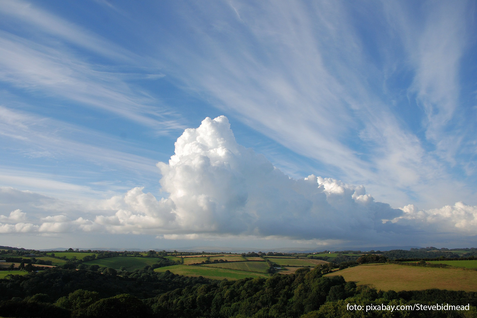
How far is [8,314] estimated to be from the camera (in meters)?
33.6

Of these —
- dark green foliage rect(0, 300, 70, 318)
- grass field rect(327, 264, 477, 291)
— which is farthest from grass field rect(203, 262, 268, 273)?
dark green foliage rect(0, 300, 70, 318)

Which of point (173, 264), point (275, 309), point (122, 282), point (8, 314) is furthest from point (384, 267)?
point (173, 264)

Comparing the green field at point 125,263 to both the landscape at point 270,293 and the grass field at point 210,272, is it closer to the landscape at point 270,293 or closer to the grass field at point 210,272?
the grass field at point 210,272

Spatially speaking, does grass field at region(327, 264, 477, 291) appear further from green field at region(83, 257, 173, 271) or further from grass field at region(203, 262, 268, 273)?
green field at region(83, 257, 173, 271)

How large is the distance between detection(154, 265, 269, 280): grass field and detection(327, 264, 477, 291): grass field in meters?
58.1

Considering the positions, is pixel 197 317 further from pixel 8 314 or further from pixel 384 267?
pixel 384 267

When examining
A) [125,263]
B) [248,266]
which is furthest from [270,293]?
[125,263]

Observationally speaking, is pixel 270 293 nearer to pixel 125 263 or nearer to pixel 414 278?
pixel 414 278

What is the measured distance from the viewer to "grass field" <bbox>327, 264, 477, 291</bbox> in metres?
43.4

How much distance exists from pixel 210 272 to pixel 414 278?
287ft

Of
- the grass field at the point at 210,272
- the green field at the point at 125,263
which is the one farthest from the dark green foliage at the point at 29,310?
the green field at the point at 125,263

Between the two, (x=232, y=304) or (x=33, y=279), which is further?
(x=33, y=279)

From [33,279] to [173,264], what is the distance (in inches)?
3240

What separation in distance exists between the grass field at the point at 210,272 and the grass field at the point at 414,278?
58124 mm
